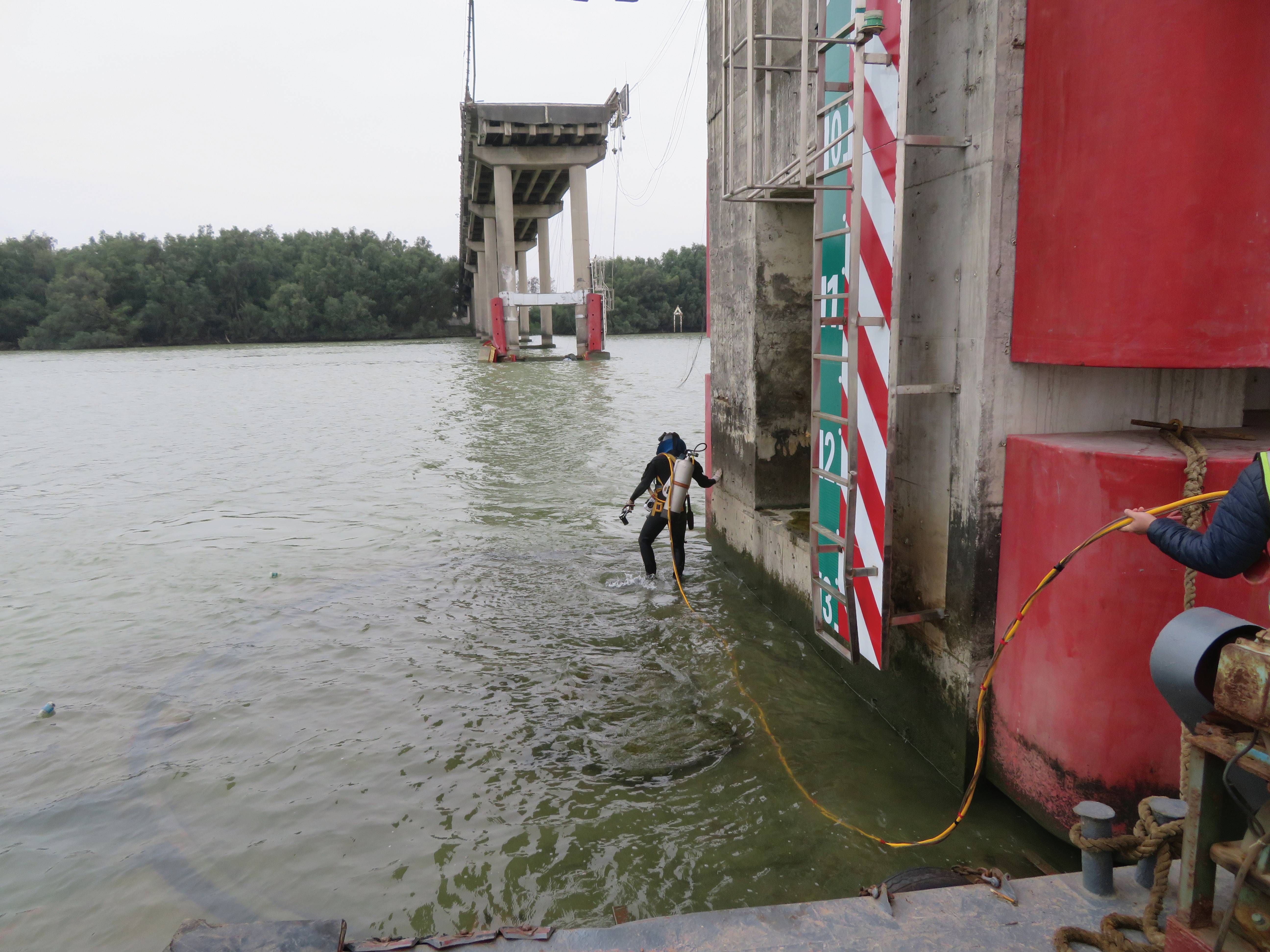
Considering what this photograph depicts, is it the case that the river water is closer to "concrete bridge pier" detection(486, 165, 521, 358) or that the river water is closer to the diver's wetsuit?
the diver's wetsuit

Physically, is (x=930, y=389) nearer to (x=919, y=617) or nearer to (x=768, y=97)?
(x=919, y=617)

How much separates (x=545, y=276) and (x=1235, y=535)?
5667 cm

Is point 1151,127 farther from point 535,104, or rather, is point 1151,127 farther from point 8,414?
point 535,104

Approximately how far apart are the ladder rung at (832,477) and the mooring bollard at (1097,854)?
6.45ft

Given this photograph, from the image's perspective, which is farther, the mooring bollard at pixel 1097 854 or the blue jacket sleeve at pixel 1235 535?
the mooring bollard at pixel 1097 854

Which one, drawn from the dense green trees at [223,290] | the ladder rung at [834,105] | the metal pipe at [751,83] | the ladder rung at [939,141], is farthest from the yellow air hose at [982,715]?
the dense green trees at [223,290]

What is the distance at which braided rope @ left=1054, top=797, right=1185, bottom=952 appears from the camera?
2.47m

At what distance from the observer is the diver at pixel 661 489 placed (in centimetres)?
834

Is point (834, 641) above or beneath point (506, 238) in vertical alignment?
beneath

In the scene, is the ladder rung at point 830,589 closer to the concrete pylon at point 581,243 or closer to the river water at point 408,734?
the river water at point 408,734

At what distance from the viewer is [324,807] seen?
453 centimetres

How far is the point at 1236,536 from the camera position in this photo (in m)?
2.28

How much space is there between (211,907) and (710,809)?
7.98 feet

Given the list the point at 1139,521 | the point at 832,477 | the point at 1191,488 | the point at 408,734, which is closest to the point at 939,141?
the point at 832,477
